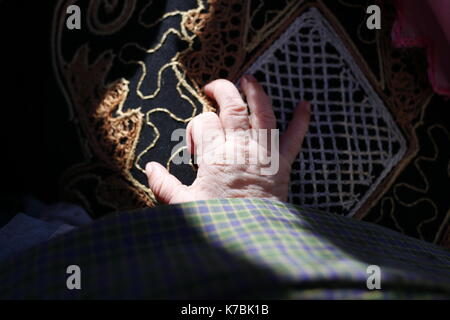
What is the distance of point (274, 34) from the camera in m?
0.78

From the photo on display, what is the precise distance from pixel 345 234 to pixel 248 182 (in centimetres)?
19

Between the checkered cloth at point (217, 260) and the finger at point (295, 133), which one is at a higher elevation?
the finger at point (295, 133)

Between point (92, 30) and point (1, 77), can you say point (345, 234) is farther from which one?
point (1, 77)

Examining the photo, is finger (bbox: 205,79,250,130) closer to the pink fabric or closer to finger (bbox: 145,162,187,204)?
finger (bbox: 145,162,187,204)

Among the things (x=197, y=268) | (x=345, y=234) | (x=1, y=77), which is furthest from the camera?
(x=1, y=77)

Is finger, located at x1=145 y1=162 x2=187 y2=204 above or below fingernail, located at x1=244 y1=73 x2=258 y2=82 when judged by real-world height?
below

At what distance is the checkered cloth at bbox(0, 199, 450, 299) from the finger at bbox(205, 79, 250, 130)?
17cm

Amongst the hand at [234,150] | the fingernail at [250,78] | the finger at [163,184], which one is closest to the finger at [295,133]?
the hand at [234,150]

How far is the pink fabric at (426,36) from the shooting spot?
0.77 m

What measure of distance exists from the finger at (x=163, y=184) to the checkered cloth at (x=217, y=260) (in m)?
0.13

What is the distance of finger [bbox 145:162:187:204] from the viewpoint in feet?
2.32

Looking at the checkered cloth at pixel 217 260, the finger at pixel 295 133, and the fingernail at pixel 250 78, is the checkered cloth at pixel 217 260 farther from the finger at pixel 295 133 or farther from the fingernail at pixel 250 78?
the fingernail at pixel 250 78

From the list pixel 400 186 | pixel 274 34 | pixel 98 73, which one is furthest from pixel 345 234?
pixel 98 73

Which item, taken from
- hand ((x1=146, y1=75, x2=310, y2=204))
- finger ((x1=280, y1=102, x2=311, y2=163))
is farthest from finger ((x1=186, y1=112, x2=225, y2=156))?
finger ((x1=280, y1=102, x2=311, y2=163))
